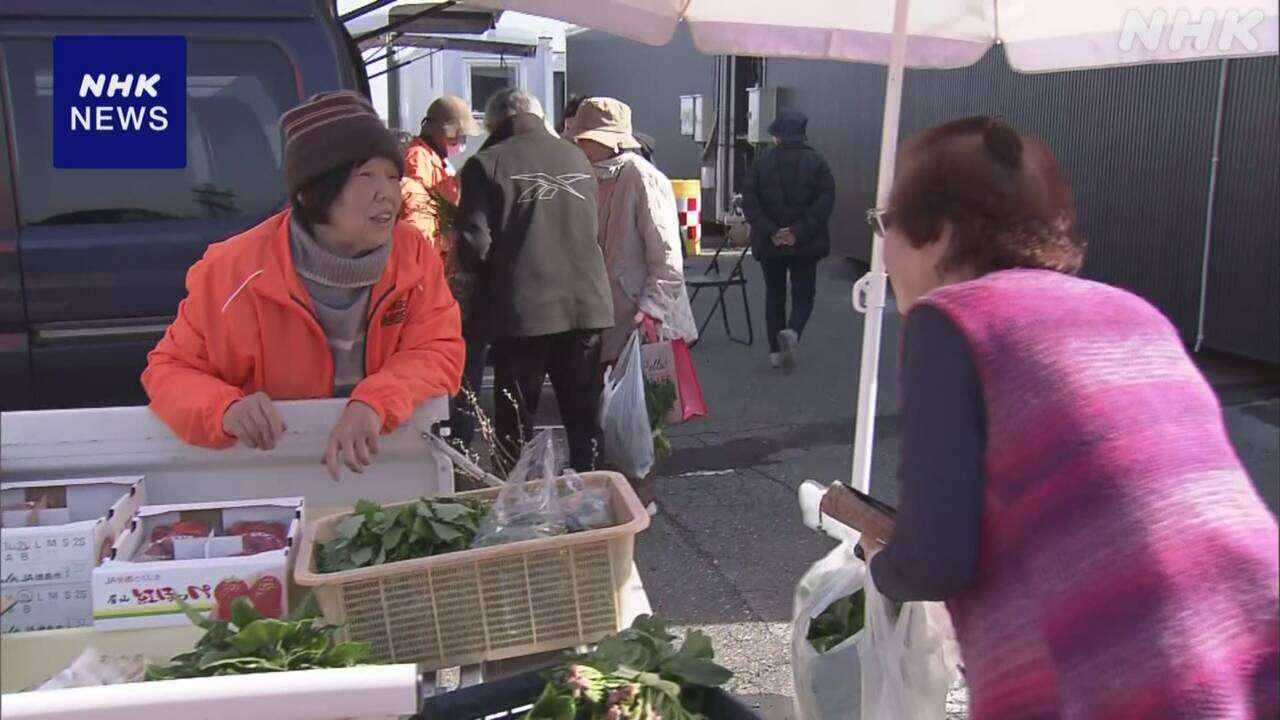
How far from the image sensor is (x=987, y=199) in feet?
4.73

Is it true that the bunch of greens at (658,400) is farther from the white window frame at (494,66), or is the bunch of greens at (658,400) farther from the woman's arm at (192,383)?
the white window frame at (494,66)

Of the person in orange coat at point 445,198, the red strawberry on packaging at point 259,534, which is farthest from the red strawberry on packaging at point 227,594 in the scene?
the person in orange coat at point 445,198

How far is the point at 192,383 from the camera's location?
211 cm

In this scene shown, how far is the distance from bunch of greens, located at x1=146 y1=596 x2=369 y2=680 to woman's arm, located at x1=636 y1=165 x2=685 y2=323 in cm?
330

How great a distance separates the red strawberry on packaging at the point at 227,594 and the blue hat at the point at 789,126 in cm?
634

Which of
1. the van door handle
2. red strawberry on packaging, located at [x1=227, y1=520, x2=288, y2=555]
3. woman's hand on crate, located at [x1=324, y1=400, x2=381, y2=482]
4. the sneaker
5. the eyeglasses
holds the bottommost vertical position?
the sneaker

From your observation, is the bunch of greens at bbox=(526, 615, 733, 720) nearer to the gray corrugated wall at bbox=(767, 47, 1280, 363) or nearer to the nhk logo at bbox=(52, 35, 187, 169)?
the nhk logo at bbox=(52, 35, 187, 169)

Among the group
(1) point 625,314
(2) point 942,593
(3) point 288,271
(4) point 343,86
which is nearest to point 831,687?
(2) point 942,593

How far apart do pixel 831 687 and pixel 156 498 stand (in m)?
1.36

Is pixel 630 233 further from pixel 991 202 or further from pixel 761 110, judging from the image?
pixel 761 110

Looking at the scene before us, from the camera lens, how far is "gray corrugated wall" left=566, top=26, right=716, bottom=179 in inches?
624

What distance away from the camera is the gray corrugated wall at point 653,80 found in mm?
15852

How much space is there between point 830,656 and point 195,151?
8.91ft

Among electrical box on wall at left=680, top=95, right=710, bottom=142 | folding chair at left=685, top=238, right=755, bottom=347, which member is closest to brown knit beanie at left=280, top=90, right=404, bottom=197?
folding chair at left=685, top=238, right=755, bottom=347
